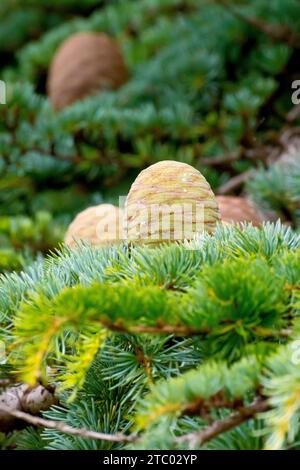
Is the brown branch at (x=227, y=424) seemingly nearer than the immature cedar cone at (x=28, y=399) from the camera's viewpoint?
Yes

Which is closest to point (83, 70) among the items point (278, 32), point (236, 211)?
point (278, 32)

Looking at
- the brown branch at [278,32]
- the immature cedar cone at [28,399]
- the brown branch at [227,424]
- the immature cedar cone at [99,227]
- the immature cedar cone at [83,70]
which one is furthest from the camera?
the immature cedar cone at [83,70]

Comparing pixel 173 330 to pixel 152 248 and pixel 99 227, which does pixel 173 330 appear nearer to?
pixel 152 248

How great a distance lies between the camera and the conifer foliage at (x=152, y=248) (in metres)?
0.39

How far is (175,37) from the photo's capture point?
150 cm

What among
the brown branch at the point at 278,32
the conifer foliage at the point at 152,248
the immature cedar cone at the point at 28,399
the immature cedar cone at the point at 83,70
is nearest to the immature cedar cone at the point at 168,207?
the conifer foliage at the point at 152,248

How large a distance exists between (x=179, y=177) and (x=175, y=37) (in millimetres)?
995

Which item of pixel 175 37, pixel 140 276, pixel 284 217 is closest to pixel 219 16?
pixel 175 37

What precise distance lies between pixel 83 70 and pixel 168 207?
0.96 m

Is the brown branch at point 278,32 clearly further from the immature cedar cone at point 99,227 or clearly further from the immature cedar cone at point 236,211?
the immature cedar cone at point 99,227

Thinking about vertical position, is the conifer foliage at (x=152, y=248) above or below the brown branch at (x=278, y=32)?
below

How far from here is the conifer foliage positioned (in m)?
0.39

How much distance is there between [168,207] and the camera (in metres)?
0.55

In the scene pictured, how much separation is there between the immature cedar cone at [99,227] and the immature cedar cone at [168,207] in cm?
10
